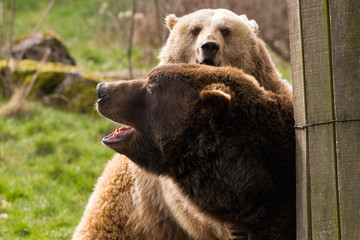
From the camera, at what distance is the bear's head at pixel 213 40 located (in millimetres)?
5217

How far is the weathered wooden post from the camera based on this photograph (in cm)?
290

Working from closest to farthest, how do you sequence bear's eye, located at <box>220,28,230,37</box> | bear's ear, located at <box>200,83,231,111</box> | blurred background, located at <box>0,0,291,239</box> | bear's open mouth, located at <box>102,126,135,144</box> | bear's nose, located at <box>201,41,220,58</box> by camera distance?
bear's ear, located at <box>200,83,231,111</box>
bear's open mouth, located at <box>102,126,135,144</box>
bear's nose, located at <box>201,41,220,58</box>
bear's eye, located at <box>220,28,230,37</box>
blurred background, located at <box>0,0,291,239</box>

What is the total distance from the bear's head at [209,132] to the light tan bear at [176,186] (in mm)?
192

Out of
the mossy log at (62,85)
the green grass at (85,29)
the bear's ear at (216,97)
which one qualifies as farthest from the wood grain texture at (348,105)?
the green grass at (85,29)

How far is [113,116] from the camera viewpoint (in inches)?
144

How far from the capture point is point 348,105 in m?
2.92

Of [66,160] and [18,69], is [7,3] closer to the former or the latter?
[18,69]

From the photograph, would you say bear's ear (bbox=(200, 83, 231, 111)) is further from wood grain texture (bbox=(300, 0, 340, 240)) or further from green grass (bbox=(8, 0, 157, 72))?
green grass (bbox=(8, 0, 157, 72))

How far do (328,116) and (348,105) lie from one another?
5.0 inches

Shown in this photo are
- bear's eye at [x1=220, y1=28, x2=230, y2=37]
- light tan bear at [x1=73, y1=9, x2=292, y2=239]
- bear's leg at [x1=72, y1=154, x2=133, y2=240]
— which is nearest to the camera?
light tan bear at [x1=73, y1=9, x2=292, y2=239]

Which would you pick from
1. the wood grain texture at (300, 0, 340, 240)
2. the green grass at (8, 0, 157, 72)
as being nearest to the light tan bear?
the wood grain texture at (300, 0, 340, 240)

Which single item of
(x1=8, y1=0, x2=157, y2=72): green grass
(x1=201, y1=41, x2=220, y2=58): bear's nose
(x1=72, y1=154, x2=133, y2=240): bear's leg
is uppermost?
(x1=8, y1=0, x2=157, y2=72): green grass

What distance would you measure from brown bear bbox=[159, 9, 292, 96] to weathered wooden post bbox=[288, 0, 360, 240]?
6.38 feet

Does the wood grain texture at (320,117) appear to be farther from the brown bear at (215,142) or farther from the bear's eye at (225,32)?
the bear's eye at (225,32)
